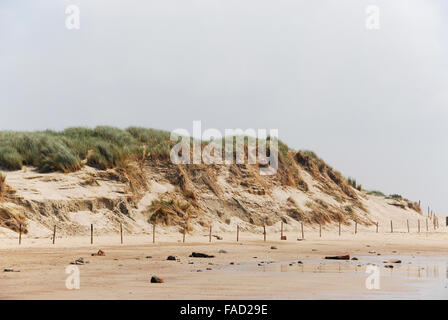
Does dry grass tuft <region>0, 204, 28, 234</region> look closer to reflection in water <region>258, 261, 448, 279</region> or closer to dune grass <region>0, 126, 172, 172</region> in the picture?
dune grass <region>0, 126, 172, 172</region>

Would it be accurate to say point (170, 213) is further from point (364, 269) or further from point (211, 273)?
point (211, 273)

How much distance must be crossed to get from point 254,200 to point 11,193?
15.8 meters

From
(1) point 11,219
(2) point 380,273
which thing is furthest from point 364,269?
(1) point 11,219

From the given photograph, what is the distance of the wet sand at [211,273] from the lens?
1184 centimetres

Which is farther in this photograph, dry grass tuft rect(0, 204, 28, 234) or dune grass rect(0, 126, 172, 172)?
dune grass rect(0, 126, 172, 172)

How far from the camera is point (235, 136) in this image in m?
46.8

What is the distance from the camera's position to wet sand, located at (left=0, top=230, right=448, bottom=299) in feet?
38.8

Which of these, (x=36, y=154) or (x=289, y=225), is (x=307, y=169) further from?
(x=36, y=154)

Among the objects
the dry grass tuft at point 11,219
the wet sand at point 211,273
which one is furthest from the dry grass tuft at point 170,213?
the dry grass tuft at point 11,219
